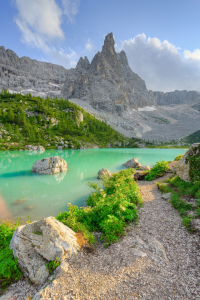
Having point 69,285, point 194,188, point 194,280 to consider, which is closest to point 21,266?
point 69,285

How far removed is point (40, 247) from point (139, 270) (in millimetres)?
3714

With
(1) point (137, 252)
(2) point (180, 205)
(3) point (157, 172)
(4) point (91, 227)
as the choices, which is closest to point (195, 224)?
(2) point (180, 205)

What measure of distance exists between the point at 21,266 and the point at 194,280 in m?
5.74

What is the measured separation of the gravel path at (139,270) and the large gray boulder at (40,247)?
0.53 metres

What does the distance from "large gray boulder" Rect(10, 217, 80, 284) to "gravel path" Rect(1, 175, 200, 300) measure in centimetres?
53

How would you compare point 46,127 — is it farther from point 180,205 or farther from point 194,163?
point 180,205

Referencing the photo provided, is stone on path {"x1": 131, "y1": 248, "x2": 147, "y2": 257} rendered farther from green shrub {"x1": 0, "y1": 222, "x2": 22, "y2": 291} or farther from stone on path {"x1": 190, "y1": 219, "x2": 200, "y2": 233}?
green shrub {"x1": 0, "y1": 222, "x2": 22, "y2": 291}

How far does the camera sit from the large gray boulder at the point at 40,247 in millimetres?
4672

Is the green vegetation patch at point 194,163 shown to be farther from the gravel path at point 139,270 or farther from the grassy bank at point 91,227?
the grassy bank at point 91,227

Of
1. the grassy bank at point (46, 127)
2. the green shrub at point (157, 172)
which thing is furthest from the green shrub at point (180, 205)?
the grassy bank at point (46, 127)

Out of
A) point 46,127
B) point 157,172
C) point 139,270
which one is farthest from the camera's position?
point 46,127

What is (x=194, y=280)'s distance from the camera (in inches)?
153

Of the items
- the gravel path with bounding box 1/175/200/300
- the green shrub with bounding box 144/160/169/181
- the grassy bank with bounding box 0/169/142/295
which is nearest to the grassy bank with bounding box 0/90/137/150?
the green shrub with bounding box 144/160/169/181

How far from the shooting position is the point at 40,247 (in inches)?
202
